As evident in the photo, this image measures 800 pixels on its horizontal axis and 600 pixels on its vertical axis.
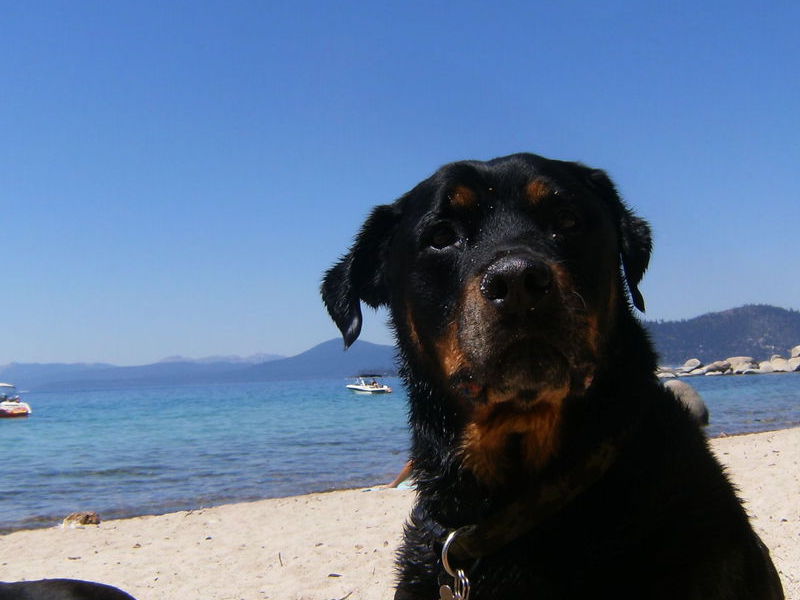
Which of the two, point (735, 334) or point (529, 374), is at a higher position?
point (735, 334)

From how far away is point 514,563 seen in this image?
238 centimetres

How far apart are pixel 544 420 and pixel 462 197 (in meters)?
1.00

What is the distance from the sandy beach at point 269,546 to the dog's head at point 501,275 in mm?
2116

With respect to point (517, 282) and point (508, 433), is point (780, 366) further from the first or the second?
point (517, 282)

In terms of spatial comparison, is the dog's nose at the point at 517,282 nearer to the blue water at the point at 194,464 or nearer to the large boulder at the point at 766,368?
the blue water at the point at 194,464

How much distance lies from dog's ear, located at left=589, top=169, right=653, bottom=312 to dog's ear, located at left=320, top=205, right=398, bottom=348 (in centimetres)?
101

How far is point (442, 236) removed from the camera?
3045 mm

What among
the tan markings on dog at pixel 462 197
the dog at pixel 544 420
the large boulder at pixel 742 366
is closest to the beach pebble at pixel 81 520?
the dog at pixel 544 420

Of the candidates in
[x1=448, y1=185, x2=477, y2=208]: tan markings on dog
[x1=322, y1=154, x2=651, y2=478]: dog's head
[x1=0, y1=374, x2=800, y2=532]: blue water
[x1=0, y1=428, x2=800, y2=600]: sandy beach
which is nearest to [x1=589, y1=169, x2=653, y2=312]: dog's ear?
[x1=322, y1=154, x2=651, y2=478]: dog's head

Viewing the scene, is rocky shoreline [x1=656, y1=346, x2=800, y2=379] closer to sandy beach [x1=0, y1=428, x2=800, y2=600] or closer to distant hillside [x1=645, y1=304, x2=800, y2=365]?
distant hillside [x1=645, y1=304, x2=800, y2=365]

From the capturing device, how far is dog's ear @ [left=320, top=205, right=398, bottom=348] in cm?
361

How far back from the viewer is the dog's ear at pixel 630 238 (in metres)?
3.17

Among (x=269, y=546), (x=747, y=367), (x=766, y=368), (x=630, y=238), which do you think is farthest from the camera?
(x=766, y=368)

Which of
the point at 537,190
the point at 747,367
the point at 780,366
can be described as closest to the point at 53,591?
the point at 537,190
